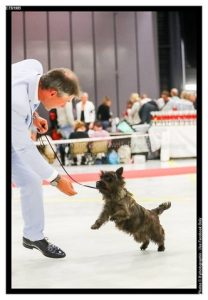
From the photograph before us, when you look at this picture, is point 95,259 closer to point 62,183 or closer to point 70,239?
point 70,239

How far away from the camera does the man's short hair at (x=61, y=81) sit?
10.5 feet

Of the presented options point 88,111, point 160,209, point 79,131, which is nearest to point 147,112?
point 79,131

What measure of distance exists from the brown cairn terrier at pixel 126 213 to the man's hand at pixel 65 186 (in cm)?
15

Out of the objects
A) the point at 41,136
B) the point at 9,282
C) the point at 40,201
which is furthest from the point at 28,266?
the point at 41,136

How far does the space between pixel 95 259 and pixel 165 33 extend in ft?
5.77

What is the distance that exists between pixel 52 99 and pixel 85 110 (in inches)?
12.4

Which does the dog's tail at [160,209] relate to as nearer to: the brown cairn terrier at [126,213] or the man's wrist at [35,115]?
the brown cairn terrier at [126,213]

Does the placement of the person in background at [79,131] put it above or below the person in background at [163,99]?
below

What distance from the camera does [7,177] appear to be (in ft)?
10.3

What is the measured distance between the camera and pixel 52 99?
127 inches

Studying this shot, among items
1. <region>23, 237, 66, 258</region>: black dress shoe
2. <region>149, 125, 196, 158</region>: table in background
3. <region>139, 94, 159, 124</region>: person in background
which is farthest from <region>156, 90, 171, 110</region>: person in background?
<region>23, 237, 66, 258</region>: black dress shoe

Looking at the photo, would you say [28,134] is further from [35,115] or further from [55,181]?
[55,181]

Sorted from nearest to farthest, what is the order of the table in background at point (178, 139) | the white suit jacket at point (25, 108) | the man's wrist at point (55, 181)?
the white suit jacket at point (25, 108) < the man's wrist at point (55, 181) < the table in background at point (178, 139)

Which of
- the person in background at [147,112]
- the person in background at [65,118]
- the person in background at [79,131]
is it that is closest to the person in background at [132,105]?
the person in background at [79,131]
